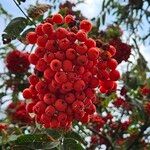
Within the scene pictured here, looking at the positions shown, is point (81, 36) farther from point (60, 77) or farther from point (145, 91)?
point (145, 91)

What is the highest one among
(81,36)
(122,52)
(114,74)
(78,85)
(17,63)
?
(81,36)

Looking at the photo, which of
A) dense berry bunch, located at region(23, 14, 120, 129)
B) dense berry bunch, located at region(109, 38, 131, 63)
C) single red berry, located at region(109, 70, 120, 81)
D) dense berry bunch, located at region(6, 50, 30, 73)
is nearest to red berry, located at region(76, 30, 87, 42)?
dense berry bunch, located at region(23, 14, 120, 129)

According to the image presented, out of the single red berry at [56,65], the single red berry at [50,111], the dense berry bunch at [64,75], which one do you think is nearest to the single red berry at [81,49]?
the dense berry bunch at [64,75]

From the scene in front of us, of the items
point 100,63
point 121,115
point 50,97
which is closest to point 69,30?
point 100,63

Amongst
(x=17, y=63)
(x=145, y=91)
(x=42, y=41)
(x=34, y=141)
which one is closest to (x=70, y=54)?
(x=42, y=41)

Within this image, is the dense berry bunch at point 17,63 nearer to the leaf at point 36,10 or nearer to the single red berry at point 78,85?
the leaf at point 36,10

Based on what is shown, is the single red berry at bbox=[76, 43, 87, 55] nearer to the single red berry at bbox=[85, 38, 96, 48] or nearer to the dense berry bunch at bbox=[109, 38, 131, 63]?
the single red berry at bbox=[85, 38, 96, 48]
